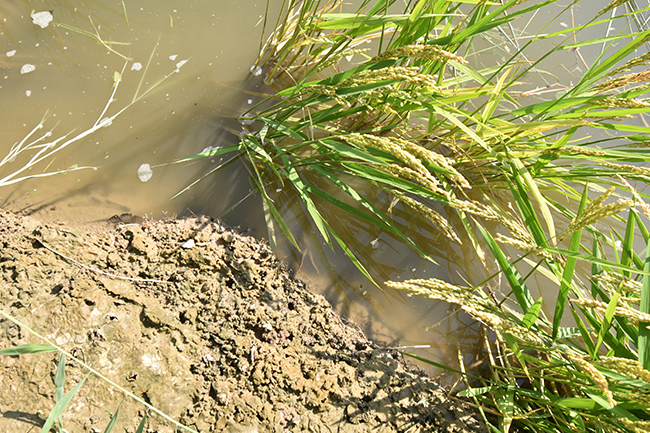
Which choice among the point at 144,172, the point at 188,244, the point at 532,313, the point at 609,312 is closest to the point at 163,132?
the point at 144,172

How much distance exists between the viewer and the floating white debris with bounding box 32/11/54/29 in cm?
207

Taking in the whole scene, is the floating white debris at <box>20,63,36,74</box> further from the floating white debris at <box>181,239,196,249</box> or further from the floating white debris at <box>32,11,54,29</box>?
the floating white debris at <box>181,239,196,249</box>

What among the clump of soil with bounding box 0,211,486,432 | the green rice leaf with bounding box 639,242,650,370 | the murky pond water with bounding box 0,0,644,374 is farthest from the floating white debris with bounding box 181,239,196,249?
the green rice leaf with bounding box 639,242,650,370

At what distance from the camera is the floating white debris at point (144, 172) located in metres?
1.97

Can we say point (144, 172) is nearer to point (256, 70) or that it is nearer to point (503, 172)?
point (256, 70)

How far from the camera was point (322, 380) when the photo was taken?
153 cm

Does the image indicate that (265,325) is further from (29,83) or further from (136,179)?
(29,83)

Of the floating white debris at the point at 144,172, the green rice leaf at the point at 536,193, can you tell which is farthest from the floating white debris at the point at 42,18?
the green rice leaf at the point at 536,193

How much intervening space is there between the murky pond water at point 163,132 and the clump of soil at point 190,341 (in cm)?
15

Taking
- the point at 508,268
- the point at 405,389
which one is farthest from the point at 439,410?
the point at 508,268

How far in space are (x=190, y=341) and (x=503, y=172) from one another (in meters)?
1.69

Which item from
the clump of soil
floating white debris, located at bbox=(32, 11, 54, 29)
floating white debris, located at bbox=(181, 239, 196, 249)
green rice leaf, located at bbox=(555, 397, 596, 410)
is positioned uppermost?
floating white debris, located at bbox=(32, 11, 54, 29)

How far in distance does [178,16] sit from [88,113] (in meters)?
0.83

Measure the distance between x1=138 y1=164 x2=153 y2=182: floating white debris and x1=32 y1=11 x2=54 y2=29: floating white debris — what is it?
1087 mm
